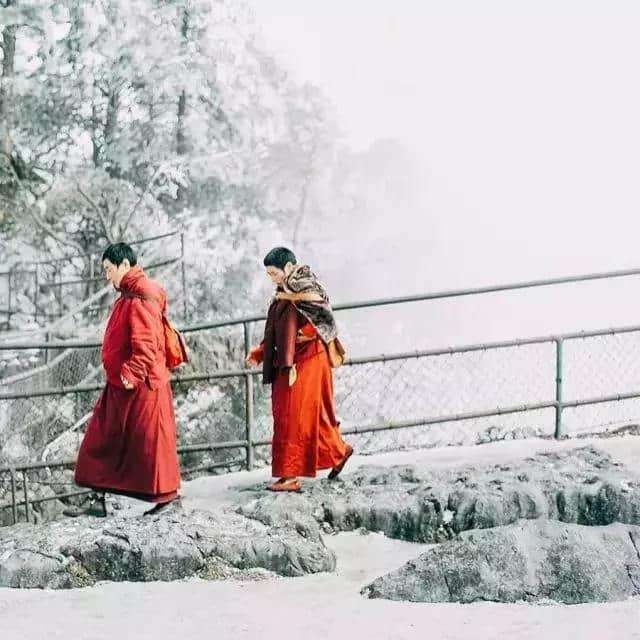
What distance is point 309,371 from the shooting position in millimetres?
5656

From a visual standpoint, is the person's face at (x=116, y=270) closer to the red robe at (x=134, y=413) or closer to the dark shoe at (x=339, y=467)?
the red robe at (x=134, y=413)

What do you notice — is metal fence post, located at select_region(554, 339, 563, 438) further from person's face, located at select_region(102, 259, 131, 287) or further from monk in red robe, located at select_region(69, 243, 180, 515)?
person's face, located at select_region(102, 259, 131, 287)

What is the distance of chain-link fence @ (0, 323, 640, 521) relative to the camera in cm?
686

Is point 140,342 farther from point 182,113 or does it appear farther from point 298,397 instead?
point 182,113

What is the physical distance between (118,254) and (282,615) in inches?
74.6

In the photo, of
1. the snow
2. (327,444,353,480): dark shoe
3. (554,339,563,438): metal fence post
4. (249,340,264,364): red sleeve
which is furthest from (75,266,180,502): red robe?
(554,339,563,438): metal fence post

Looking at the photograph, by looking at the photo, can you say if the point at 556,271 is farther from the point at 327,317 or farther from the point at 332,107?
the point at 327,317

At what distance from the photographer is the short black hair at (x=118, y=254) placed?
5.14m

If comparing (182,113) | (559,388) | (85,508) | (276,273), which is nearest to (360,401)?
(85,508)

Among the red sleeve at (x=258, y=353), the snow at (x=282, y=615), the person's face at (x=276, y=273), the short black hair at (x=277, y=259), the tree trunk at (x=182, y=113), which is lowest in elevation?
the snow at (x=282, y=615)

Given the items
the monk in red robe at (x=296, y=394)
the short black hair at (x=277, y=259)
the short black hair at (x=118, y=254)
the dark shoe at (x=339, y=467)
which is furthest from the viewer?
the dark shoe at (x=339, y=467)

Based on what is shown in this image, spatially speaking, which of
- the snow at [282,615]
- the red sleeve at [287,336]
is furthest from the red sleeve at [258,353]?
the snow at [282,615]

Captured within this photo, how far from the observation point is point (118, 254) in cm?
515

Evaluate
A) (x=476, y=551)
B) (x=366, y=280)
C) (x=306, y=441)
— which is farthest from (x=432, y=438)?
(x=476, y=551)
